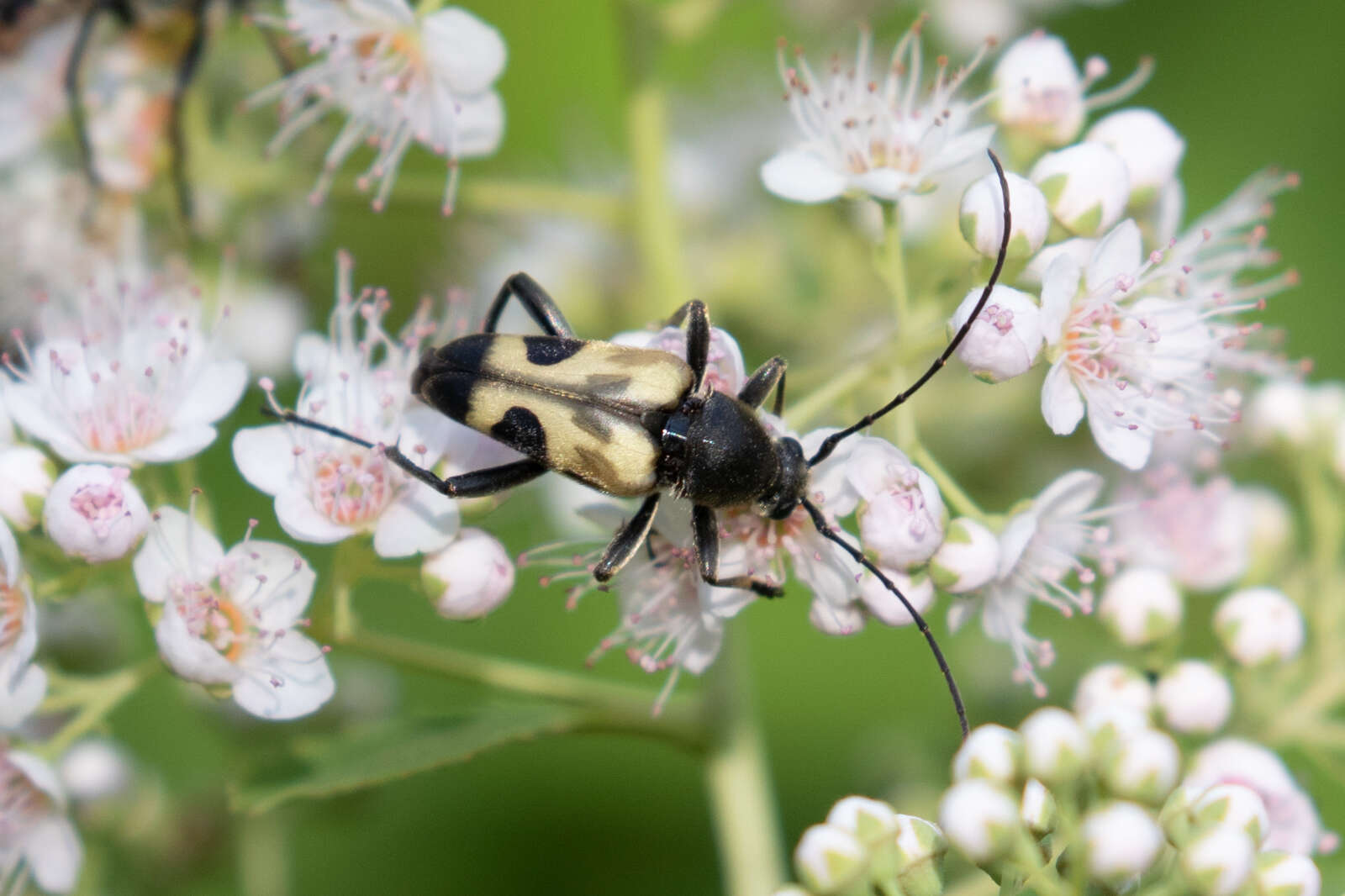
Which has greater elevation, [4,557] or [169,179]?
[169,179]

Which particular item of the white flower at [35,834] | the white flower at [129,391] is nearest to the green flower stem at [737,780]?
the white flower at [129,391]

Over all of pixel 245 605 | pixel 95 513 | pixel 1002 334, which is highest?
pixel 1002 334

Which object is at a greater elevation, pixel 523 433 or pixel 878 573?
pixel 878 573

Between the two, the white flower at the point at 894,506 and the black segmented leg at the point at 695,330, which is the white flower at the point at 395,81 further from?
the white flower at the point at 894,506

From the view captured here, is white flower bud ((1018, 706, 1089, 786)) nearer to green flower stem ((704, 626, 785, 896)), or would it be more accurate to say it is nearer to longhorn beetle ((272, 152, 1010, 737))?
longhorn beetle ((272, 152, 1010, 737))

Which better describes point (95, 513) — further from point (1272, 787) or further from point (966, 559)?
point (1272, 787)

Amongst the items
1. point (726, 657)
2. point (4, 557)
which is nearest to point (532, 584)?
point (726, 657)

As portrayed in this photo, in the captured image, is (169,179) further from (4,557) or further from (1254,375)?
(1254,375)

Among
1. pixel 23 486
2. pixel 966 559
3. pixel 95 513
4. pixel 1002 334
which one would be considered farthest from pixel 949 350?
pixel 23 486
